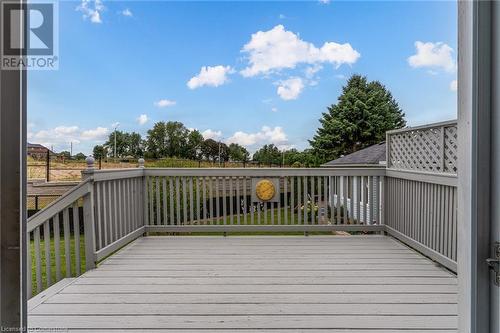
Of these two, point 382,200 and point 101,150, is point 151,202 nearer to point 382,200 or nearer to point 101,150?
point 101,150

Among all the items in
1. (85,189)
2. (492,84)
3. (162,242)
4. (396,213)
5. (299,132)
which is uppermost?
(299,132)

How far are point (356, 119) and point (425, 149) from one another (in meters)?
15.3

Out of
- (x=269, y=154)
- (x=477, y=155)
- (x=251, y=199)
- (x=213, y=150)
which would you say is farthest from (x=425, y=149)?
(x=269, y=154)

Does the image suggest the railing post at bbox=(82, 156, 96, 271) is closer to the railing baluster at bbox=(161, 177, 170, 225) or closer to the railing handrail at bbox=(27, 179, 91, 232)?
the railing handrail at bbox=(27, 179, 91, 232)

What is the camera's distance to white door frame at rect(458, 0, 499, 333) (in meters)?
0.74

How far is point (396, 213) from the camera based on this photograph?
415 cm

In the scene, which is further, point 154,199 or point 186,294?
point 154,199

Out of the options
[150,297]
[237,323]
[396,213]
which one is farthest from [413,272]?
[150,297]

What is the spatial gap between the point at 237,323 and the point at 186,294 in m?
0.60

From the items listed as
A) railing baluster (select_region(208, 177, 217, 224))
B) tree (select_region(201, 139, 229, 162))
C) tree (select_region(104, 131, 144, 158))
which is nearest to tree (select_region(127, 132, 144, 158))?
tree (select_region(104, 131, 144, 158))

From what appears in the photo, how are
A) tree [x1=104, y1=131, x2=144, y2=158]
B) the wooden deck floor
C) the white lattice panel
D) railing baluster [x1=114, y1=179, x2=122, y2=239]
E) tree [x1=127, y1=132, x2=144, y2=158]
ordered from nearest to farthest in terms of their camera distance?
the wooden deck floor, the white lattice panel, railing baluster [x1=114, y1=179, x2=122, y2=239], tree [x1=104, y1=131, x2=144, y2=158], tree [x1=127, y1=132, x2=144, y2=158]

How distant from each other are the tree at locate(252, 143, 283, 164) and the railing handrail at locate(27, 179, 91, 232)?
6.55 m

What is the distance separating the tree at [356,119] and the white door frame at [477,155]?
17.1m

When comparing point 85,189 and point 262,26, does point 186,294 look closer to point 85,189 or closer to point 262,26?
point 85,189
